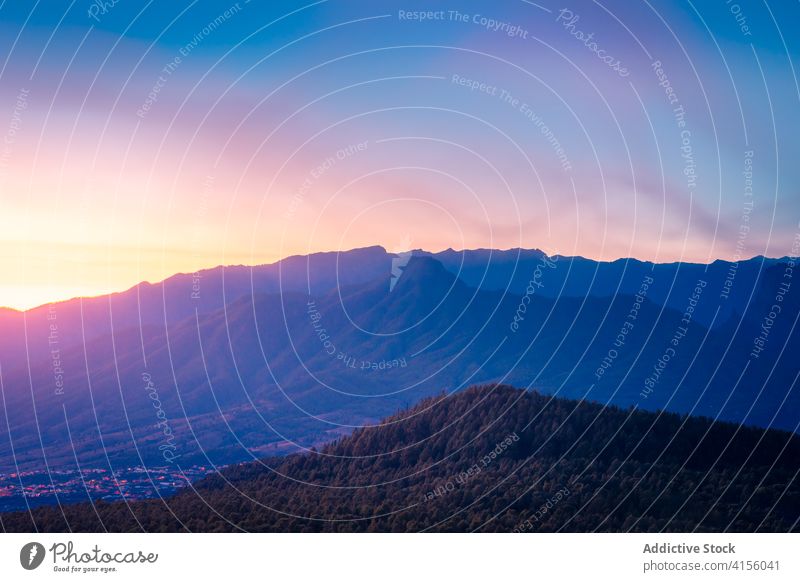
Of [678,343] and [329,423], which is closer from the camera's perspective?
[329,423]

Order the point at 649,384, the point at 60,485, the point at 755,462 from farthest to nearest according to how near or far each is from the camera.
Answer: the point at 649,384
the point at 60,485
the point at 755,462

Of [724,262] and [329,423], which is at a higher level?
[724,262]

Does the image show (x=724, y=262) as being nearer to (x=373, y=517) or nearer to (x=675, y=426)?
(x=675, y=426)

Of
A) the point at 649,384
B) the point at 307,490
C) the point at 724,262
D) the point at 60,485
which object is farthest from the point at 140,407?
the point at 724,262

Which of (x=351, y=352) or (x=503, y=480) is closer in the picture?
(x=503, y=480)

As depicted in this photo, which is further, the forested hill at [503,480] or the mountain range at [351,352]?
the mountain range at [351,352]

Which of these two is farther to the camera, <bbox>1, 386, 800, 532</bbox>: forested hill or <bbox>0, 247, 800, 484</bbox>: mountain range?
<bbox>0, 247, 800, 484</bbox>: mountain range

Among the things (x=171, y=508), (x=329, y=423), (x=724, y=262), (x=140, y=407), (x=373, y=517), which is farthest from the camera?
(x=724, y=262)
